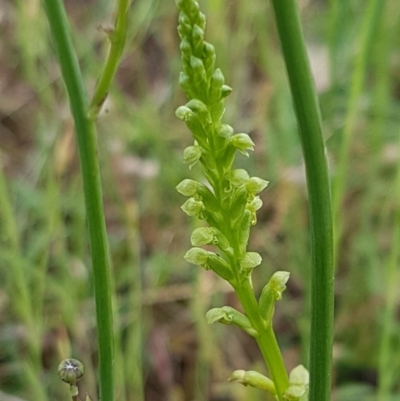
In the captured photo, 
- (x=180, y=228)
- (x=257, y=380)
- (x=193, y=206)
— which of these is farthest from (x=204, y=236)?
(x=180, y=228)

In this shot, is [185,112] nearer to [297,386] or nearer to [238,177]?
[238,177]

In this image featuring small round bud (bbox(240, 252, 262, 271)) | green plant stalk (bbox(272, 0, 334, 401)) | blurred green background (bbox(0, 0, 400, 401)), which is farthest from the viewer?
blurred green background (bbox(0, 0, 400, 401))

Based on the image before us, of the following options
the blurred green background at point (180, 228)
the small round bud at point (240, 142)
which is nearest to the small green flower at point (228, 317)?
the small round bud at point (240, 142)

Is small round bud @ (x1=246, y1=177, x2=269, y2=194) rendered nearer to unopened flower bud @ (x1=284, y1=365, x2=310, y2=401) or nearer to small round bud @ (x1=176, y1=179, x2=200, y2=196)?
small round bud @ (x1=176, y1=179, x2=200, y2=196)

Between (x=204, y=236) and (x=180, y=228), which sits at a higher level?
(x=180, y=228)

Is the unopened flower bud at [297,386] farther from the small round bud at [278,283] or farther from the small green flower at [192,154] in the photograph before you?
the small green flower at [192,154]

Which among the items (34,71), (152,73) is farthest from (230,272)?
(152,73)

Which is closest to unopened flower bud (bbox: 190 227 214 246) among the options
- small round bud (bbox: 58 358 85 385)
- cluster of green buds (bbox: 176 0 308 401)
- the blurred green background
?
cluster of green buds (bbox: 176 0 308 401)
